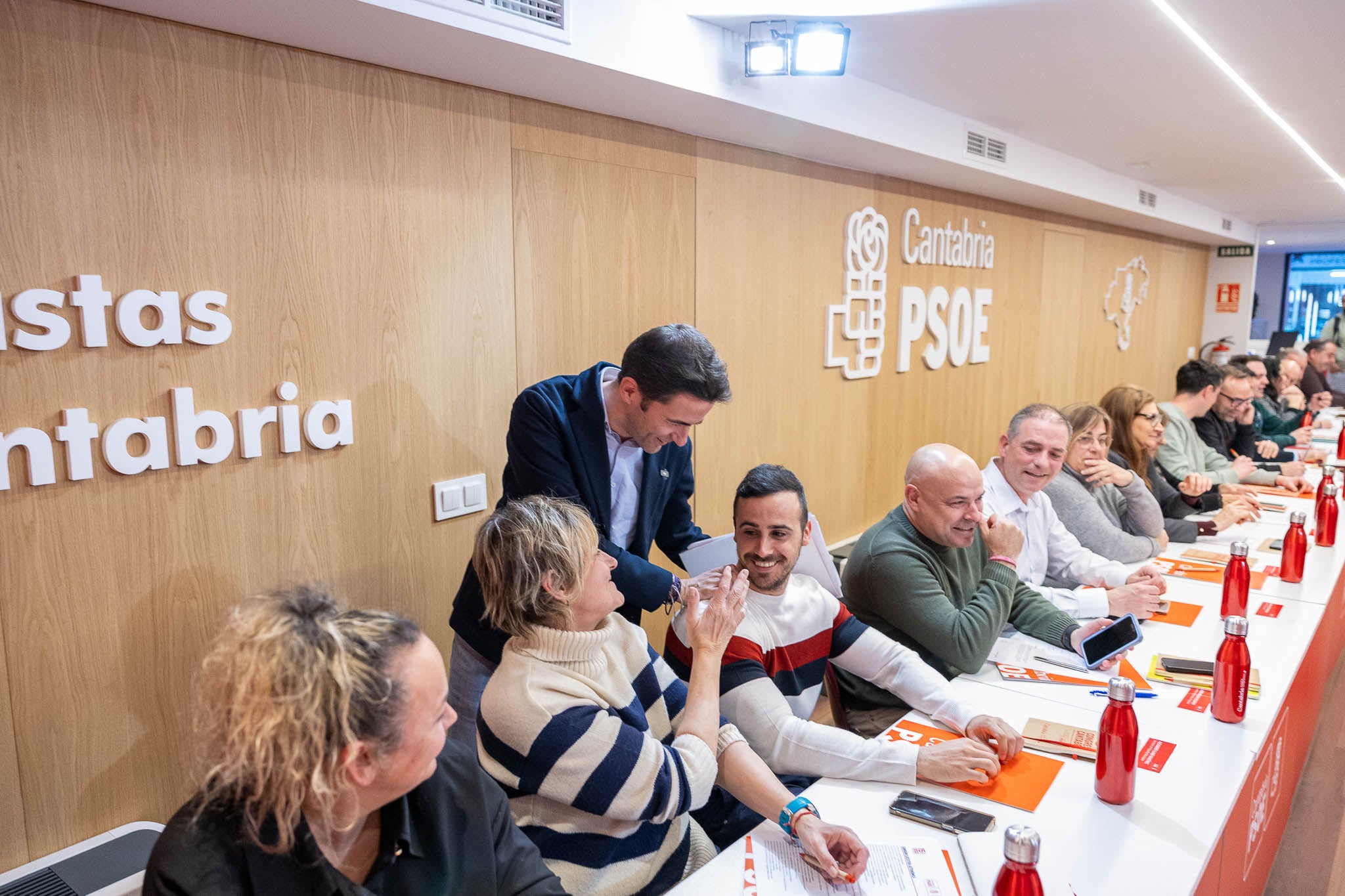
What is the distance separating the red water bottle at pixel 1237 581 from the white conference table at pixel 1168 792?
7 cm

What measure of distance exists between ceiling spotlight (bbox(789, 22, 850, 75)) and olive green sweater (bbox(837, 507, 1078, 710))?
1.43m

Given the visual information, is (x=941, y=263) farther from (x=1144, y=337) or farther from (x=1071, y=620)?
(x=1144, y=337)

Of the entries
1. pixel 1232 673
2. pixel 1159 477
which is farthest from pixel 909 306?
pixel 1232 673

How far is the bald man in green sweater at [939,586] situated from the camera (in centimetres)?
222

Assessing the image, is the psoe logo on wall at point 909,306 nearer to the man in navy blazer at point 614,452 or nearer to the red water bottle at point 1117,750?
the man in navy blazer at point 614,452

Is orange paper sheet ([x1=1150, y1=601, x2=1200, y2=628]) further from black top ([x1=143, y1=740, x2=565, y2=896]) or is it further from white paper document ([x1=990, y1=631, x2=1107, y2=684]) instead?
black top ([x1=143, y1=740, x2=565, y2=896])

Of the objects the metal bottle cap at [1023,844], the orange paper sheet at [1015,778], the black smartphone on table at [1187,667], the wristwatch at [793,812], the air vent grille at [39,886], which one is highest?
the metal bottle cap at [1023,844]

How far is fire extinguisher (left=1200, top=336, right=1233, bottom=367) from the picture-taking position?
31.7 feet

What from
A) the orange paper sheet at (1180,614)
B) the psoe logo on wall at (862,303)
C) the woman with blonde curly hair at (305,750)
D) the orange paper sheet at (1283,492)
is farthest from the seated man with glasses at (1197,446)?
the woman with blonde curly hair at (305,750)

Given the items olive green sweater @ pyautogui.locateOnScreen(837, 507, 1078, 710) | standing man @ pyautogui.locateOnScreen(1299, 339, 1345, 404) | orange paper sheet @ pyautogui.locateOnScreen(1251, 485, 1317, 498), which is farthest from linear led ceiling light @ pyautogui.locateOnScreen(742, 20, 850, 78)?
standing man @ pyautogui.locateOnScreen(1299, 339, 1345, 404)

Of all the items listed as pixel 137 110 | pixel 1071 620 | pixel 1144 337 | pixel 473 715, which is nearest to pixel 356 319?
pixel 137 110

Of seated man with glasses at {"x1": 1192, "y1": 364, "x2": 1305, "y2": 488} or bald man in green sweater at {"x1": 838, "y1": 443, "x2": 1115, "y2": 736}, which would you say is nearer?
bald man in green sweater at {"x1": 838, "y1": 443, "x2": 1115, "y2": 736}

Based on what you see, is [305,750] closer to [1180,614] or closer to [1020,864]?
[1020,864]

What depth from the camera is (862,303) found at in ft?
15.3
